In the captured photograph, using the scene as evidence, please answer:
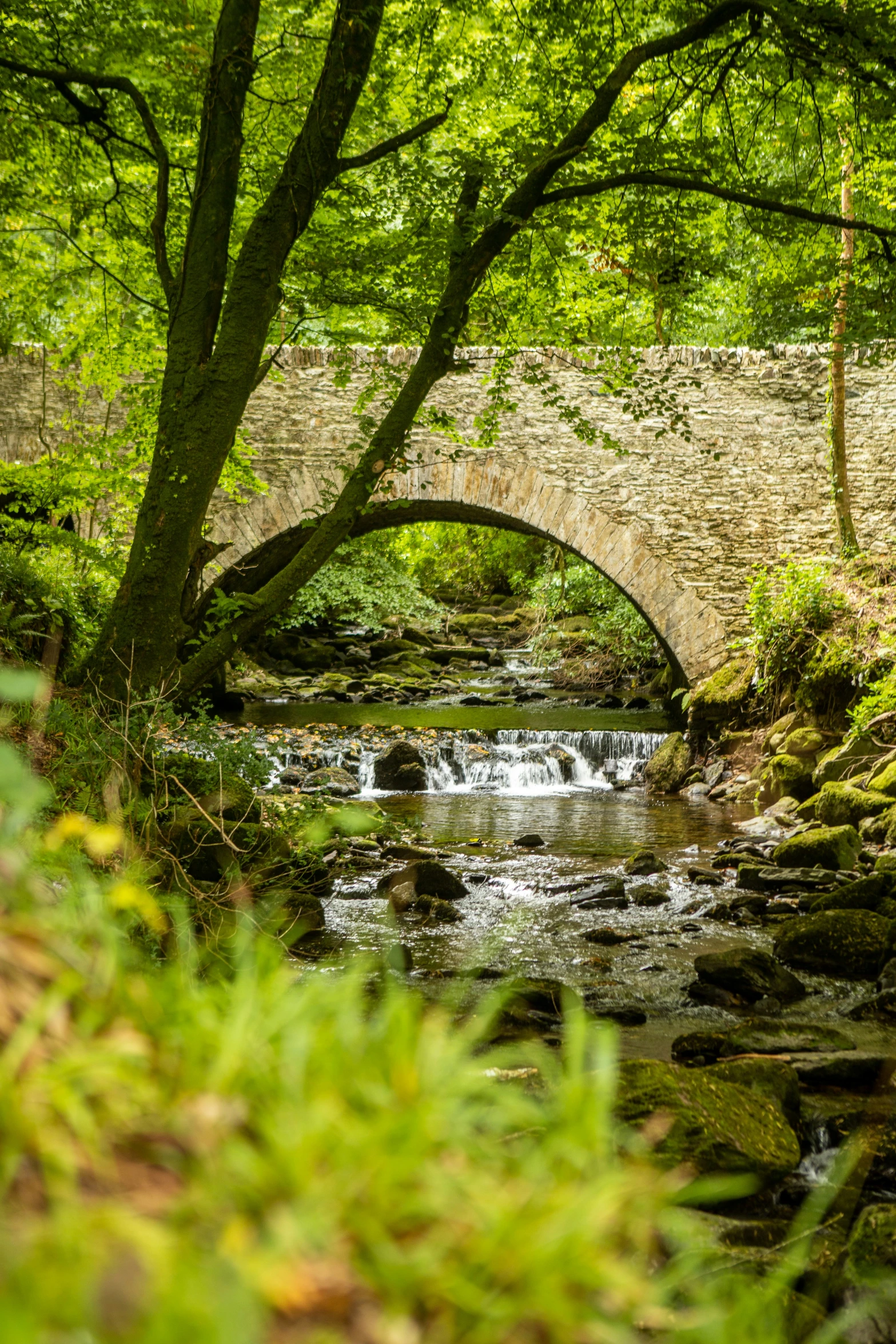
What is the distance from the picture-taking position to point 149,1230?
19.5 inches

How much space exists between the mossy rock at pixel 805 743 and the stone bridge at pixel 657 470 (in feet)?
7.80

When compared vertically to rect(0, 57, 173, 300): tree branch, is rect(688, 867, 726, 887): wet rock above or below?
below

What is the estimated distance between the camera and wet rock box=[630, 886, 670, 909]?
523 centimetres

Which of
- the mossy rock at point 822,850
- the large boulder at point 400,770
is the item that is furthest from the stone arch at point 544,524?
the mossy rock at point 822,850

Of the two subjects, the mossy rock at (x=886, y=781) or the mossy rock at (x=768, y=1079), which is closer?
the mossy rock at (x=768, y=1079)

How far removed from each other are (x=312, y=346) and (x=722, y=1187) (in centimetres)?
1143

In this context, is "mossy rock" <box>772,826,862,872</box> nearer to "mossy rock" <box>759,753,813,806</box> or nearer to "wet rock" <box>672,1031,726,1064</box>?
"mossy rock" <box>759,753,813,806</box>

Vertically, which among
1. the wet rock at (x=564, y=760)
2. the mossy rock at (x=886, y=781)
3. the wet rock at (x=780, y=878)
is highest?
the mossy rock at (x=886, y=781)

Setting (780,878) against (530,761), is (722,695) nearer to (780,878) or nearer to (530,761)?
(530,761)

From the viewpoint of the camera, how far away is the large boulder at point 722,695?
383 inches

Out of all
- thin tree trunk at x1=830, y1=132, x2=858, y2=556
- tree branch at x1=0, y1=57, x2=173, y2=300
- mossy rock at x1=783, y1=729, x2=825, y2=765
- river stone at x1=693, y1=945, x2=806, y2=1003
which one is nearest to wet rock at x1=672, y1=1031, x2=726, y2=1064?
river stone at x1=693, y1=945, x2=806, y2=1003

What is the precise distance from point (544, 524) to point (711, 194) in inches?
268

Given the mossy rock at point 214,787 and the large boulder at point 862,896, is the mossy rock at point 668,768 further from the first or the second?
the mossy rock at point 214,787

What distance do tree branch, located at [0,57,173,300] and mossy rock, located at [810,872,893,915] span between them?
441 centimetres
